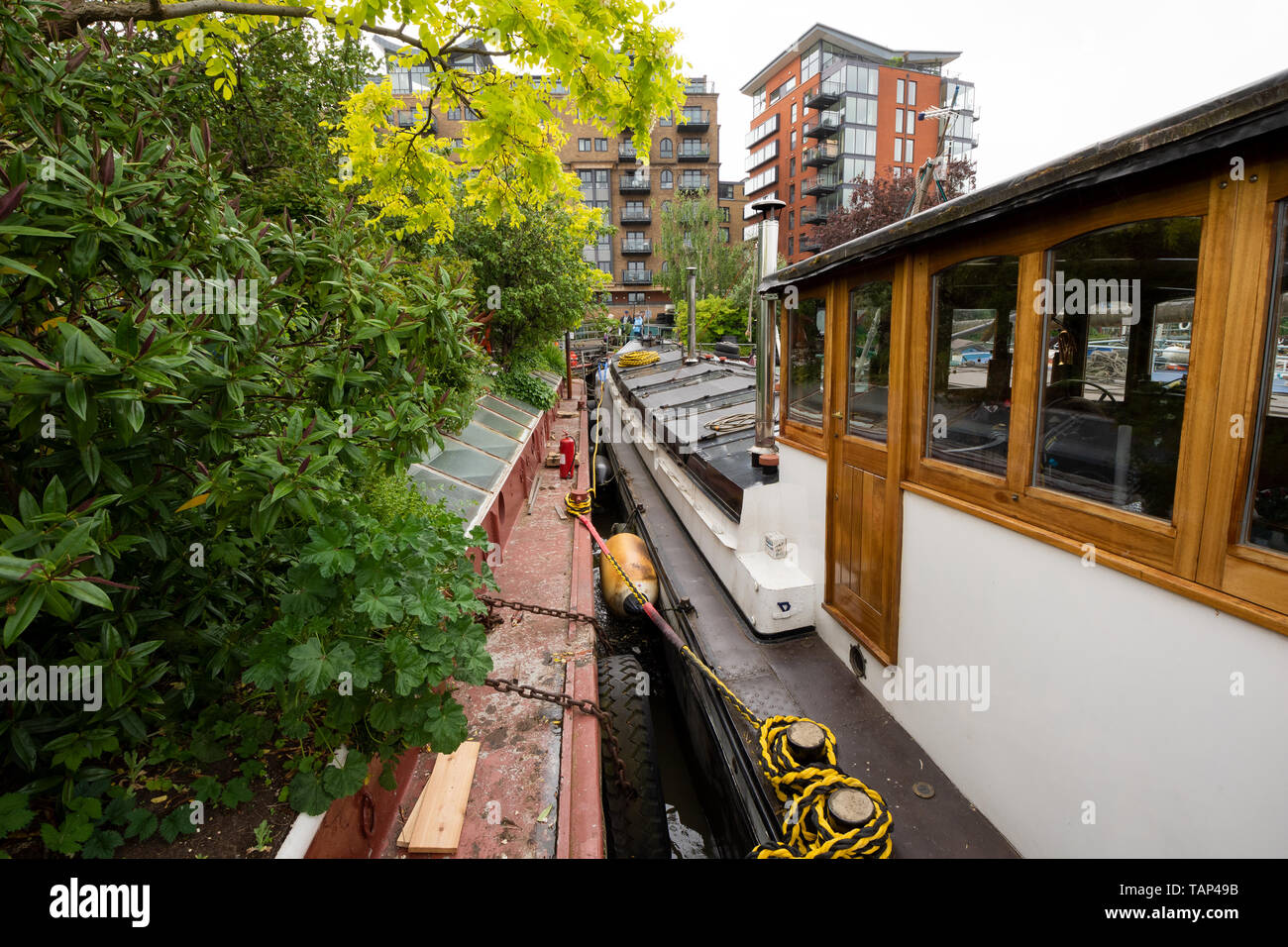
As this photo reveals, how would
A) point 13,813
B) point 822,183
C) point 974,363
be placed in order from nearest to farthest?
1. point 13,813
2. point 974,363
3. point 822,183

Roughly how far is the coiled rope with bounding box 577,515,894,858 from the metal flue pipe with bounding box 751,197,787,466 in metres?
2.92

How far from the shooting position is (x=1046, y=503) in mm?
2715

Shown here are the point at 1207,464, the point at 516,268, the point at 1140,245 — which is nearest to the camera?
the point at 1207,464

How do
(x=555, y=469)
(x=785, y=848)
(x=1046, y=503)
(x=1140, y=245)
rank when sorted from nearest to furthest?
(x=1140, y=245)
(x=1046, y=503)
(x=785, y=848)
(x=555, y=469)

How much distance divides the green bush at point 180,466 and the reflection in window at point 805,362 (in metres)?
2.96

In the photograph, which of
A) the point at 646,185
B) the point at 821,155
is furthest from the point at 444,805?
the point at 646,185

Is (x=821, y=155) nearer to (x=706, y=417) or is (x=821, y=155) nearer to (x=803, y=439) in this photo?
(x=706, y=417)

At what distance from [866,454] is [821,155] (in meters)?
52.6

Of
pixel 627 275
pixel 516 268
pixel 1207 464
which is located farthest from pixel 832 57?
pixel 1207 464

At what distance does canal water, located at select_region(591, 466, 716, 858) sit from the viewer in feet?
16.8

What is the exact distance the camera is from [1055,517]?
8.77ft

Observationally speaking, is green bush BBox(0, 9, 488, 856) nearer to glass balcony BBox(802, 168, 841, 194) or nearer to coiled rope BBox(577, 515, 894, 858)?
coiled rope BBox(577, 515, 894, 858)
